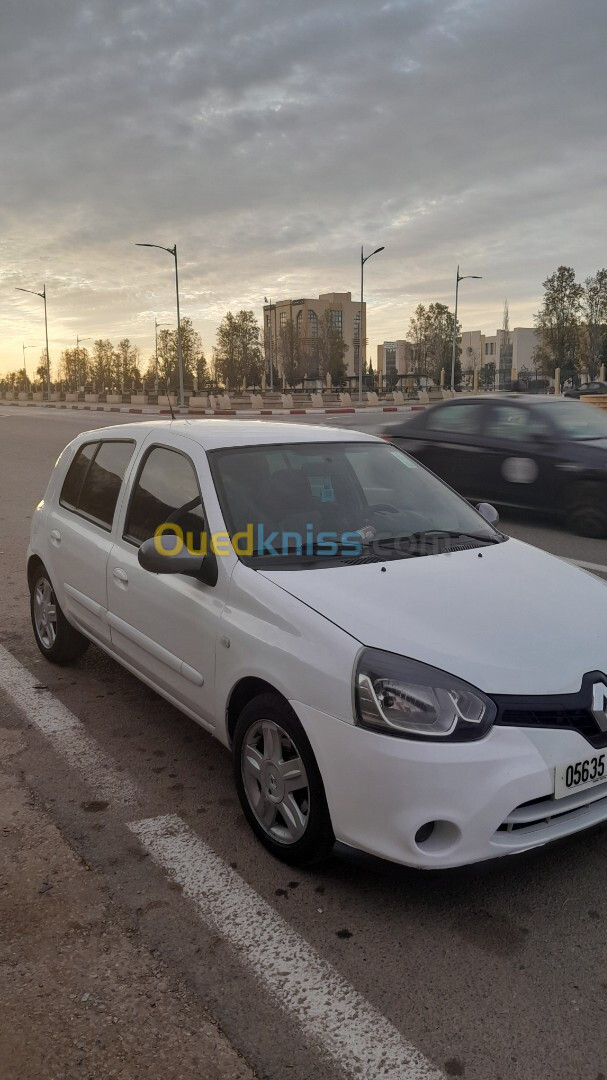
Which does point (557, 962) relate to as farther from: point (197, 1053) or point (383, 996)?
point (197, 1053)

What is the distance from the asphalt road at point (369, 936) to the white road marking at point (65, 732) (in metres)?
0.02

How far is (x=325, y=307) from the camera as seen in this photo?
15350 centimetres

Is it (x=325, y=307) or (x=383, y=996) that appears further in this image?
(x=325, y=307)

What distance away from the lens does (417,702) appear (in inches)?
97.3

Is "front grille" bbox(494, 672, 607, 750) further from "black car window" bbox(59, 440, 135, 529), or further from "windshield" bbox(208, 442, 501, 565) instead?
"black car window" bbox(59, 440, 135, 529)

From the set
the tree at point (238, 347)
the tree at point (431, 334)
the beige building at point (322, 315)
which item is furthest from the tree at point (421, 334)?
the beige building at point (322, 315)

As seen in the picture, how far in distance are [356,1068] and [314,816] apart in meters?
0.74

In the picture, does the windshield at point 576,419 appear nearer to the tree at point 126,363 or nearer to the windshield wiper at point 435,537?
the windshield wiper at point 435,537

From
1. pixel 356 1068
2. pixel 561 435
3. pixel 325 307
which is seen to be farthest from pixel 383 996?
pixel 325 307

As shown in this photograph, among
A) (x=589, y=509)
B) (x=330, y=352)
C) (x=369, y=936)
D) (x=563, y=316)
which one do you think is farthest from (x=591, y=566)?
(x=330, y=352)

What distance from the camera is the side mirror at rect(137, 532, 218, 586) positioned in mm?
3258

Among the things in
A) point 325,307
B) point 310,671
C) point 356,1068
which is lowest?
point 356,1068

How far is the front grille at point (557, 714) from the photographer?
2463 millimetres

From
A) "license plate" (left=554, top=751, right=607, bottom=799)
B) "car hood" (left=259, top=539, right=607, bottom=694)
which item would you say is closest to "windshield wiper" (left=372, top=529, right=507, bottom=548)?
"car hood" (left=259, top=539, right=607, bottom=694)
